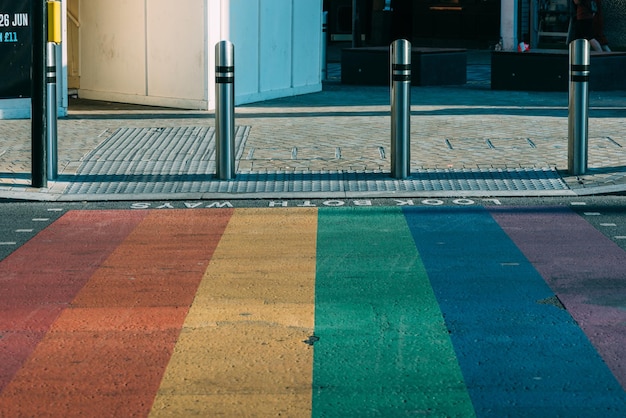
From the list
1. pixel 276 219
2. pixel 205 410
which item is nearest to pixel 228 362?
pixel 205 410

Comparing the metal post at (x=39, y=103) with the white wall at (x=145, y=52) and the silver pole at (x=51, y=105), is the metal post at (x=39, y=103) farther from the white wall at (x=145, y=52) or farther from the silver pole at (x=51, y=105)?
the white wall at (x=145, y=52)

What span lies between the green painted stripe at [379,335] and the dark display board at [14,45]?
7916 mm

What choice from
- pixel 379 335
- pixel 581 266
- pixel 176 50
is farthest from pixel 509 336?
pixel 176 50

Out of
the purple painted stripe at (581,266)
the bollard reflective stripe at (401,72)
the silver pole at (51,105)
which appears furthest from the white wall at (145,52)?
the purple painted stripe at (581,266)

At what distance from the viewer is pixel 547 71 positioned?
20781mm

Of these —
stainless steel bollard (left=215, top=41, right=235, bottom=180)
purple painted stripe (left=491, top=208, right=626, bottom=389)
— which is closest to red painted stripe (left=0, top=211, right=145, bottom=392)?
stainless steel bollard (left=215, top=41, right=235, bottom=180)

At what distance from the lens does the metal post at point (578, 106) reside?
11.5m

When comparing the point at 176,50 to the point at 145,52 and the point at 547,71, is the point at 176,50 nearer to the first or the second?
the point at 145,52

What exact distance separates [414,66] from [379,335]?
16.1 m

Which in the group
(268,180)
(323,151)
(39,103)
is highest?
(39,103)

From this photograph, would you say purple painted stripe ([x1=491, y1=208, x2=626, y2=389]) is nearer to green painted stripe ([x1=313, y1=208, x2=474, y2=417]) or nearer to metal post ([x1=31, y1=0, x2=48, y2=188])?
green painted stripe ([x1=313, y1=208, x2=474, y2=417])

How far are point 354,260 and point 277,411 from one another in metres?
3.10

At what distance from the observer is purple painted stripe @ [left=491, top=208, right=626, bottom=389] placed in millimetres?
6320

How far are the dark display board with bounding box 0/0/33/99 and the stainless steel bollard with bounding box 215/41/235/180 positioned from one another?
5112mm
